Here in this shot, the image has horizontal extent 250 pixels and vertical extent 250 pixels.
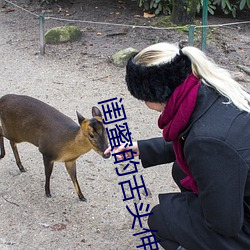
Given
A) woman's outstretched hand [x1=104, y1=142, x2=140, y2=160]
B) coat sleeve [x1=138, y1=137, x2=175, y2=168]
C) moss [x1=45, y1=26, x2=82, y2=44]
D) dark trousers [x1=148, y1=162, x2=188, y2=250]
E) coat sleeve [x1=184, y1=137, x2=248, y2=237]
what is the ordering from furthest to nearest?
moss [x1=45, y1=26, x2=82, y2=44] → coat sleeve [x1=138, y1=137, x2=175, y2=168] → woman's outstretched hand [x1=104, y1=142, x2=140, y2=160] → dark trousers [x1=148, y1=162, x2=188, y2=250] → coat sleeve [x1=184, y1=137, x2=248, y2=237]

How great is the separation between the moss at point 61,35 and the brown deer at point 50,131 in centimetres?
324

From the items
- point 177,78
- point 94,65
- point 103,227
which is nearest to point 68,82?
point 94,65

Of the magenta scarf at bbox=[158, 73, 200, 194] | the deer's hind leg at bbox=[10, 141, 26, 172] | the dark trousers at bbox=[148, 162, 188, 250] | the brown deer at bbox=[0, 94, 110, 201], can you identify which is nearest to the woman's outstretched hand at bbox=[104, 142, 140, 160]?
the brown deer at bbox=[0, 94, 110, 201]

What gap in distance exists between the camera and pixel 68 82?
5.68 metres

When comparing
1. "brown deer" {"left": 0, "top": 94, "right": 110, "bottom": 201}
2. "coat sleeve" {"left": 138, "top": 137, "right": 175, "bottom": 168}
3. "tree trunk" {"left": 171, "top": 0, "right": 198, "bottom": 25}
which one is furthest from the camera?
"tree trunk" {"left": 171, "top": 0, "right": 198, "bottom": 25}

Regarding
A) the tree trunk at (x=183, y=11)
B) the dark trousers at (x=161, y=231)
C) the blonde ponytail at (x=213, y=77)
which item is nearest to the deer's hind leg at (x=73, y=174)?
the dark trousers at (x=161, y=231)

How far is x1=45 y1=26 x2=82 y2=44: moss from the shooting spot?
674 centimetres

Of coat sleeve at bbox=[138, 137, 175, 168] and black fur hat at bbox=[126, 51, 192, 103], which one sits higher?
black fur hat at bbox=[126, 51, 192, 103]

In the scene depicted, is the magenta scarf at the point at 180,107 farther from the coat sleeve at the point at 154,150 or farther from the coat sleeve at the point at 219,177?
the coat sleeve at the point at 154,150

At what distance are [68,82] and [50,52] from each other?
42.2 inches

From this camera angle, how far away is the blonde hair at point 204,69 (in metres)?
2.11

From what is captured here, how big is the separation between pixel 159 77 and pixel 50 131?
1438mm

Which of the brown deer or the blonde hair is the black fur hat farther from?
the brown deer

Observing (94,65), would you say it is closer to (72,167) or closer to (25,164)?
(25,164)
